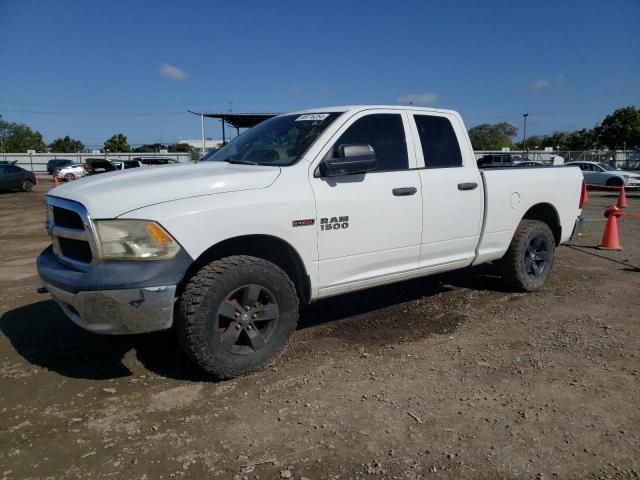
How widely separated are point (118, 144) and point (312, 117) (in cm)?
8333

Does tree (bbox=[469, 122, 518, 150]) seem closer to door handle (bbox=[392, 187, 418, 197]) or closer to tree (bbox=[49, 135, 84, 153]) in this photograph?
tree (bbox=[49, 135, 84, 153])

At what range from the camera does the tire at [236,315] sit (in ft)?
10.6

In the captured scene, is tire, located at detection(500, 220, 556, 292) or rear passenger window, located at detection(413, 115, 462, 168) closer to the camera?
rear passenger window, located at detection(413, 115, 462, 168)

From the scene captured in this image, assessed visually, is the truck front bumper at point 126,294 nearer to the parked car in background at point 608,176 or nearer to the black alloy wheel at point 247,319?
the black alloy wheel at point 247,319

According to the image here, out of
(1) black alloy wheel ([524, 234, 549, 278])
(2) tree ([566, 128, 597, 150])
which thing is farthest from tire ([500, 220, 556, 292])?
(2) tree ([566, 128, 597, 150])

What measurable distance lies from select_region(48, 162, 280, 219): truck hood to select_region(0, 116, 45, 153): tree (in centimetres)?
9778

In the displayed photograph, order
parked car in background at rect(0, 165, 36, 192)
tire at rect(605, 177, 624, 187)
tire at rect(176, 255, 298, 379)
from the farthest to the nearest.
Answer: parked car in background at rect(0, 165, 36, 192) → tire at rect(605, 177, 624, 187) → tire at rect(176, 255, 298, 379)

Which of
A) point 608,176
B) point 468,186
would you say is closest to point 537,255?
point 468,186

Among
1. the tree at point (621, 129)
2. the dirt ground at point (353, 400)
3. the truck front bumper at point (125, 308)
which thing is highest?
the tree at point (621, 129)

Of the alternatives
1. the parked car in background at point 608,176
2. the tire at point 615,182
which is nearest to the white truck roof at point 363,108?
the parked car in background at point 608,176

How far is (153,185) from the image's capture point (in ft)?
10.6

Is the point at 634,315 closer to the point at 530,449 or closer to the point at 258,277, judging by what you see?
the point at 530,449

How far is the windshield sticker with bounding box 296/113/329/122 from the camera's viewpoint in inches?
165

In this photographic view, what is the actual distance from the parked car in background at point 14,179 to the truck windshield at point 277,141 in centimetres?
2498
